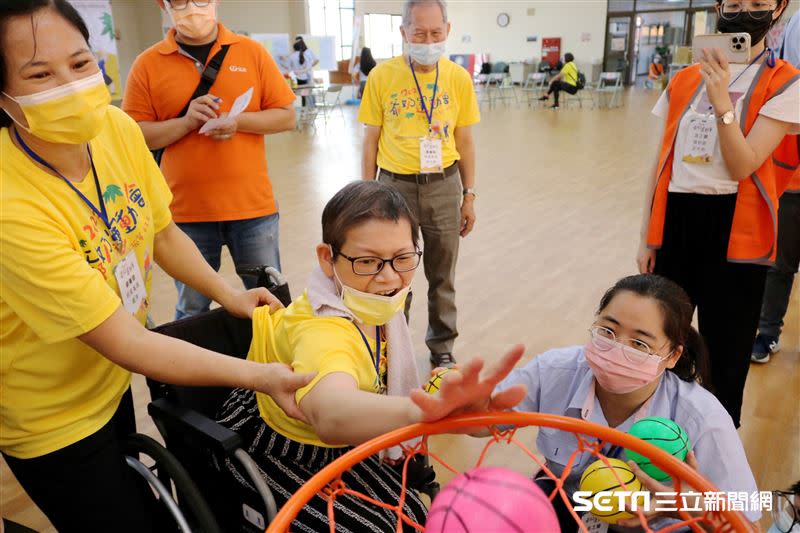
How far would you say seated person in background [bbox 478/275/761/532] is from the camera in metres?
1.37

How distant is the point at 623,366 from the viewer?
141 centimetres

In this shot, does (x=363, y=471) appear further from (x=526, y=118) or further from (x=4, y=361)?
(x=526, y=118)

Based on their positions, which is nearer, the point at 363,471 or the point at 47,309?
the point at 47,309

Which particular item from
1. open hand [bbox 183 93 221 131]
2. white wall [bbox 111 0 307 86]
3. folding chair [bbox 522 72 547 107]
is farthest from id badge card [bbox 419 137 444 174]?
folding chair [bbox 522 72 547 107]

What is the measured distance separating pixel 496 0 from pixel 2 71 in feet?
74.7

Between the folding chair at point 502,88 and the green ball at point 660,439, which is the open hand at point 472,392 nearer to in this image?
the green ball at point 660,439

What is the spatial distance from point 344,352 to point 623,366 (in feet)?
2.26

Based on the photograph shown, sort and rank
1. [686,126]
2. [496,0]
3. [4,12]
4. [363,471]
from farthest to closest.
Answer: [496,0], [686,126], [363,471], [4,12]

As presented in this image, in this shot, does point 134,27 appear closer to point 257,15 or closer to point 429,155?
point 257,15

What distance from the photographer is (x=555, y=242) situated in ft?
15.8

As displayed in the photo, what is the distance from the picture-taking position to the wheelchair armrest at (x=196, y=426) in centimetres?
114

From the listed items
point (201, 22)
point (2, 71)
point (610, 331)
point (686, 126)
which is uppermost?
point (201, 22)

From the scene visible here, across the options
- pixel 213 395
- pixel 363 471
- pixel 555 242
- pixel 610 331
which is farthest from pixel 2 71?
pixel 555 242

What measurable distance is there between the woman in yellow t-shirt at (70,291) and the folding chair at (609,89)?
1435cm
